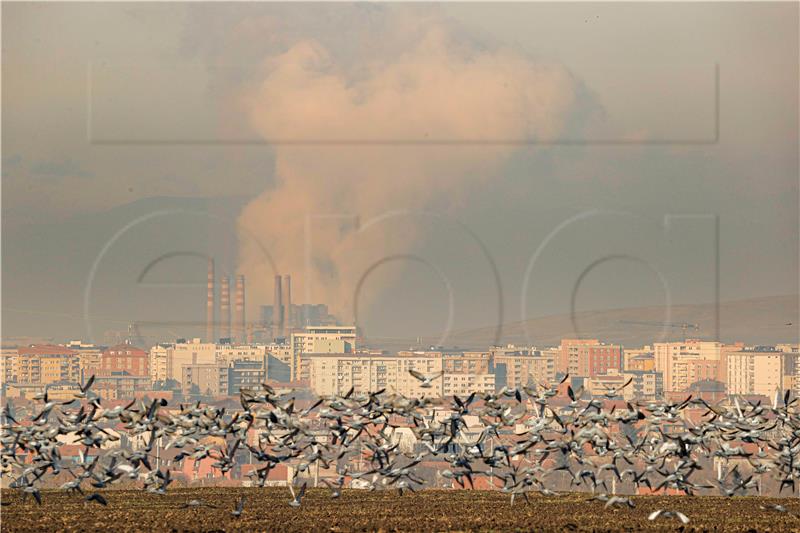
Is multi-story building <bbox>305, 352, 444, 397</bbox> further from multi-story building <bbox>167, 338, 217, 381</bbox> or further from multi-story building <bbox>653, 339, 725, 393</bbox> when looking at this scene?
multi-story building <bbox>653, 339, 725, 393</bbox>

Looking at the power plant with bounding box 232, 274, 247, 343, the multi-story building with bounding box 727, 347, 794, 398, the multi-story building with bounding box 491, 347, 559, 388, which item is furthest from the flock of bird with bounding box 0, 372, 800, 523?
the multi-story building with bounding box 491, 347, 559, 388

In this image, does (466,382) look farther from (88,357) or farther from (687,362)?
(88,357)

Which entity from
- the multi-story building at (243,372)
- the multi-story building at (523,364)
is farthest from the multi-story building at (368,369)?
the multi-story building at (523,364)

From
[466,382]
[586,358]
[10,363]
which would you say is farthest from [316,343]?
[586,358]

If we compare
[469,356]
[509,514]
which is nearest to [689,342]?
[469,356]

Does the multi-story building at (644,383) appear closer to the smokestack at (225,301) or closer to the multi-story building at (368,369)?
the multi-story building at (368,369)

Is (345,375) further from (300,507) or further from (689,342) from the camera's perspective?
(300,507)
